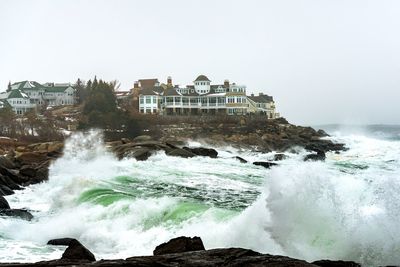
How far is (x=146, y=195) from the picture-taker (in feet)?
59.4

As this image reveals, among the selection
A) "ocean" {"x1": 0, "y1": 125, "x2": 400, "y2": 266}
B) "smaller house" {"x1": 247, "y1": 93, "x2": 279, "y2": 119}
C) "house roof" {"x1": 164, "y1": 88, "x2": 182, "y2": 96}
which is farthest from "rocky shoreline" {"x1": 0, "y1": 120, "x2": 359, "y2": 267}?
"house roof" {"x1": 164, "y1": 88, "x2": 182, "y2": 96}

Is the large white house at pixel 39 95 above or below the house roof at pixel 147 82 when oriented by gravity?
below

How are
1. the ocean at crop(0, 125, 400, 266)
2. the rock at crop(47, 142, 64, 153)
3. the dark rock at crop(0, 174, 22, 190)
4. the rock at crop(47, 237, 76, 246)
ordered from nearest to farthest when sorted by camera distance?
the ocean at crop(0, 125, 400, 266)
the rock at crop(47, 237, 76, 246)
the dark rock at crop(0, 174, 22, 190)
the rock at crop(47, 142, 64, 153)

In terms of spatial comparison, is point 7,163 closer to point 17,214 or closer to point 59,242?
point 17,214

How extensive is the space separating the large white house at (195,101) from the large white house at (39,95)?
75.4 feet

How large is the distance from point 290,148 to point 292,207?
42.9m

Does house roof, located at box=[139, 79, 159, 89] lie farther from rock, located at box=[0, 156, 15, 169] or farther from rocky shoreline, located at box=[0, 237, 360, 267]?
rocky shoreline, located at box=[0, 237, 360, 267]

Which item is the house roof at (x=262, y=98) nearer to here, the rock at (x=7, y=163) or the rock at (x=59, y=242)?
the rock at (x=7, y=163)

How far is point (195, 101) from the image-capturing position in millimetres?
83562

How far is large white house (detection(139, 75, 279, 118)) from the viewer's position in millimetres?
81312

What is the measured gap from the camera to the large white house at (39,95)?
91875mm

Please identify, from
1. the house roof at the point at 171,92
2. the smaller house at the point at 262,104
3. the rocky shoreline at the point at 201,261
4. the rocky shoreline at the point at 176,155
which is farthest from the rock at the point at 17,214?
the smaller house at the point at 262,104

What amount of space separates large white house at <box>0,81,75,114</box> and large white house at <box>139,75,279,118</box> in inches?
905

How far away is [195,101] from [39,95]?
34.8 meters
